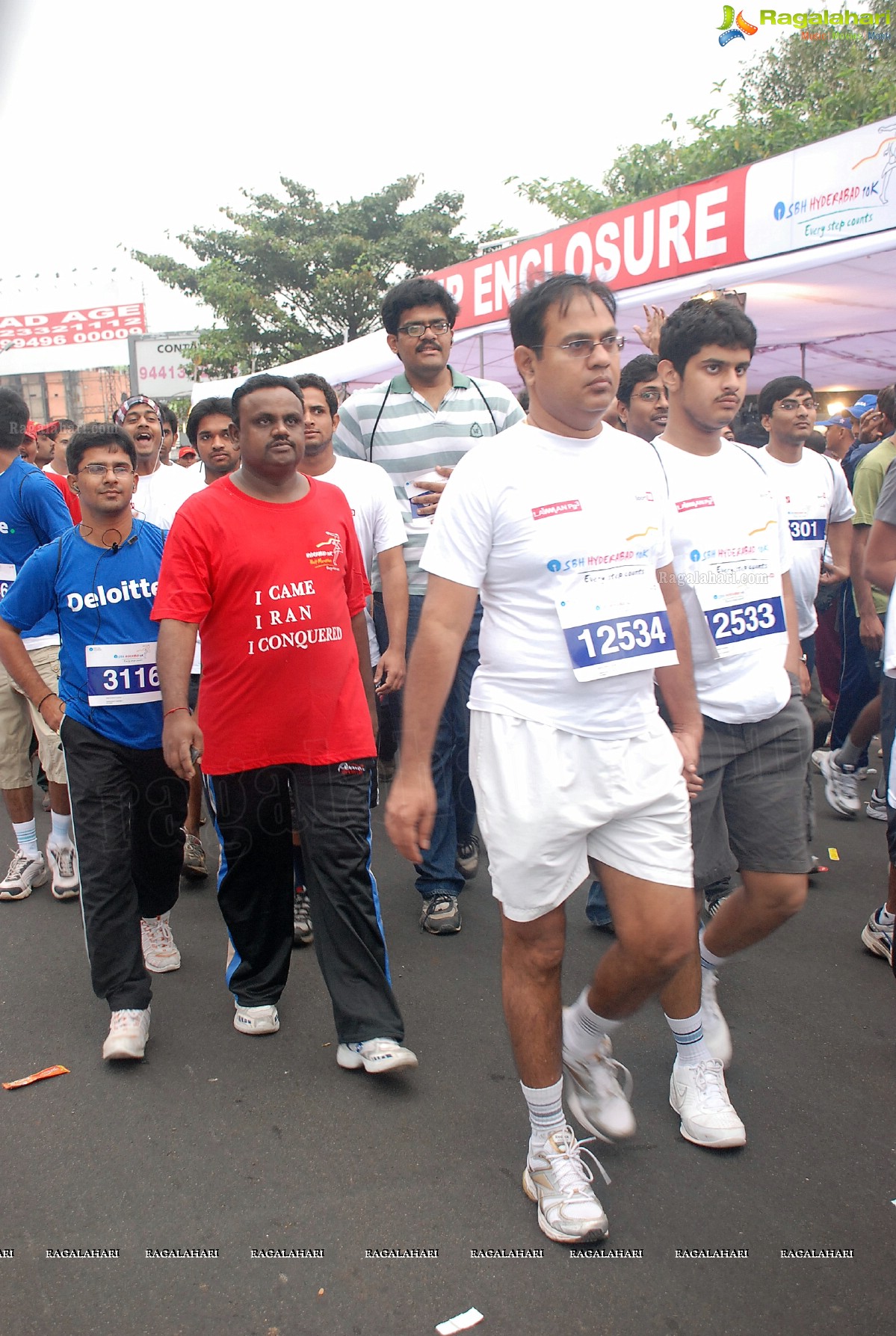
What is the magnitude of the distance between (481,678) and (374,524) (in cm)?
200

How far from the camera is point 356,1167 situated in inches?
106

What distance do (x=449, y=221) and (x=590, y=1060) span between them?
31.8 metres

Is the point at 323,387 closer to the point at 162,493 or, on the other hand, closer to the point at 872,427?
the point at 162,493

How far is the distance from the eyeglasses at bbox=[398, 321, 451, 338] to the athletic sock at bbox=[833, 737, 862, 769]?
2.87m

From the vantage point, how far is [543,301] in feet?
8.14

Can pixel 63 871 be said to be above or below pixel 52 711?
below

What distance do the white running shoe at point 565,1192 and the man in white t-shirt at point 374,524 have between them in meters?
1.93

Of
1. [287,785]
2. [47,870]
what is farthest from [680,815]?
[47,870]

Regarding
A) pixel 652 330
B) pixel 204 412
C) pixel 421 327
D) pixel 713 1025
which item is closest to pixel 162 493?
pixel 204 412

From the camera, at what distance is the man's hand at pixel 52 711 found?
373cm

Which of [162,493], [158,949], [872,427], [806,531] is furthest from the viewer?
[872,427]

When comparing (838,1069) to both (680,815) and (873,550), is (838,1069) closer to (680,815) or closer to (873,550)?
(680,815)

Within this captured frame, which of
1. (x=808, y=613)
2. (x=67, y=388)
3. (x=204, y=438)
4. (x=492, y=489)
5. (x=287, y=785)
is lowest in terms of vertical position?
(x=287, y=785)

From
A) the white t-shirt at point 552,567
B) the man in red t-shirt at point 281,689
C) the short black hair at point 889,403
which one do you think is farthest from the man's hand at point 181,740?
the short black hair at point 889,403
